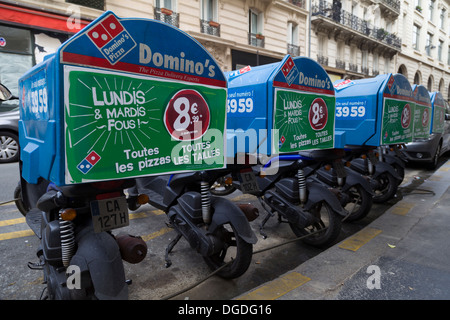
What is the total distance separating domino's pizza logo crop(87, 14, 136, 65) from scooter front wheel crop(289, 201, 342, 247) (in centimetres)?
264

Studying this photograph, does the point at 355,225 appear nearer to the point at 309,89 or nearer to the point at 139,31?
the point at 309,89

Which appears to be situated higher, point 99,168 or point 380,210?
point 99,168

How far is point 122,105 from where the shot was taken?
1971 mm

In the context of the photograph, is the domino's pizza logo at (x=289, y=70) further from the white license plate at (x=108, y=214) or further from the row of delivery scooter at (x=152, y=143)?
the white license plate at (x=108, y=214)

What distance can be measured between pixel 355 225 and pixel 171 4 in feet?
42.1

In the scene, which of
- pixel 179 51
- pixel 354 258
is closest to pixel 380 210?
pixel 354 258

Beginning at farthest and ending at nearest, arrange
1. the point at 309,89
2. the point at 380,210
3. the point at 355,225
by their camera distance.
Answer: the point at 380,210 → the point at 355,225 → the point at 309,89

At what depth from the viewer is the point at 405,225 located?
13.8ft

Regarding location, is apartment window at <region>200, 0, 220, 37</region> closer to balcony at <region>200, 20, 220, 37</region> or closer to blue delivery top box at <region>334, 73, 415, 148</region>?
balcony at <region>200, 20, 220, 37</region>

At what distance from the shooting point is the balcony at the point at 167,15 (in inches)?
520

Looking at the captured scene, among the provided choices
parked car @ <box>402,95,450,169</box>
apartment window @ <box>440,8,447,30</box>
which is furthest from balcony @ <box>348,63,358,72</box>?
apartment window @ <box>440,8,447,30</box>

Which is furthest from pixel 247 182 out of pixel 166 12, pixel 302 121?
pixel 166 12

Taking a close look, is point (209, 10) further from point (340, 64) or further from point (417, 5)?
point (417, 5)

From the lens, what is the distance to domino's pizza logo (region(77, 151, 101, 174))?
6.02 ft
